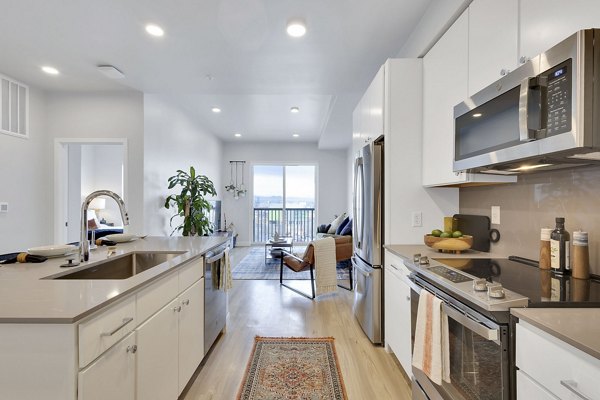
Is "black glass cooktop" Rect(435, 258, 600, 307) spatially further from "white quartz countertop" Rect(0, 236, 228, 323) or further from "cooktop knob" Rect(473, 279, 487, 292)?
"white quartz countertop" Rect(0, 236, 228, 323)

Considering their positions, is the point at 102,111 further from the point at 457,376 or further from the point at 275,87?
the point at 457,376

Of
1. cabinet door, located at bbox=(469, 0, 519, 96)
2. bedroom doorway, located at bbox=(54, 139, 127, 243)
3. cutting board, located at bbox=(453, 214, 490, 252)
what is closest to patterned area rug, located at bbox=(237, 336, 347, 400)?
cutting board, located at bbox=(453, 214, 490, 252)

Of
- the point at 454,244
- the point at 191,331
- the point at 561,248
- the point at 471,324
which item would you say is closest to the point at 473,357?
the point at 471,324

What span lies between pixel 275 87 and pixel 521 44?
273cm

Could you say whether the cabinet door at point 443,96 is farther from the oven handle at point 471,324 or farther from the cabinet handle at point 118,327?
the cabinet handle at point 118,327

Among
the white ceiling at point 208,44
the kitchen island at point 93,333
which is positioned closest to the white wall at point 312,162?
the white ceiling at point 208,44

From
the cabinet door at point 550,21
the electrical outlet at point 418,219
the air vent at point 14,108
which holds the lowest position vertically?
the electrical outlet at point 418,219

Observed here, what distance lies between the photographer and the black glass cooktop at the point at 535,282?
39.9 inches

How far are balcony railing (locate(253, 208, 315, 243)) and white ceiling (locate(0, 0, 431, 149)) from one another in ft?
14.3

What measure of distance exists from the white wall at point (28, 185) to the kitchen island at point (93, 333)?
→ 281cm

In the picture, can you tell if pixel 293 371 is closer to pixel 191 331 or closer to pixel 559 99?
pixel 191 331

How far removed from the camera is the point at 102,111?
13.5ft

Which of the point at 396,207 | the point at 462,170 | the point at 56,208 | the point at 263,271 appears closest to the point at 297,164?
the point at 263,271

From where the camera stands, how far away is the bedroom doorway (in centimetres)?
411
